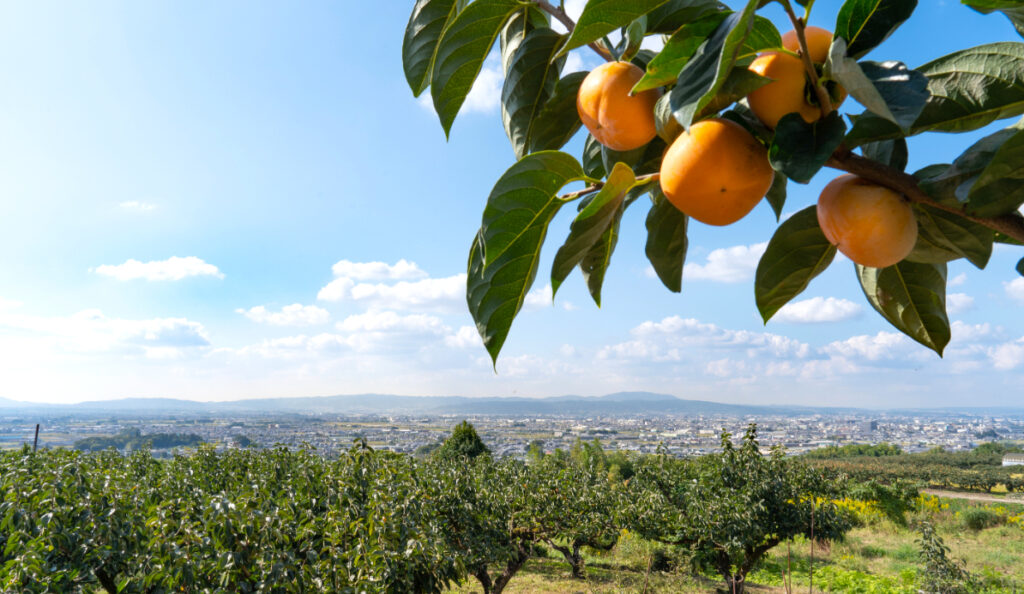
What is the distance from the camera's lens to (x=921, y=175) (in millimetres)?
303

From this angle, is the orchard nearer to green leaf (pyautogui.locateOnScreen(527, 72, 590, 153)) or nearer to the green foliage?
green leaf (pyautogui.locateOnScreen(527, 72, 590, 153))

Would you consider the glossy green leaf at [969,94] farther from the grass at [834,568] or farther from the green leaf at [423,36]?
the grass at [834,568]

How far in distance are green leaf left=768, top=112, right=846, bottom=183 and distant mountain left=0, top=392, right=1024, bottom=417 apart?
61.0 meters

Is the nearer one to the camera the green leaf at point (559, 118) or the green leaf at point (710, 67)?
the green leaf at point (710, 67)

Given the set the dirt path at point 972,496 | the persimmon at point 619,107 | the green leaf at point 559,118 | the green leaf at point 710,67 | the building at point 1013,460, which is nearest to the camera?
the green leaf at point 710,67

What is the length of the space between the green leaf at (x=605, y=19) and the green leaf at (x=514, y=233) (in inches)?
2.8

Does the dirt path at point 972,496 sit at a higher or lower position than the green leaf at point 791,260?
lower

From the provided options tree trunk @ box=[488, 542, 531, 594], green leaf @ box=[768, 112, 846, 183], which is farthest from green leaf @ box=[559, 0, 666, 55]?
tree trunk @ box=[488, 542, 531, 594]

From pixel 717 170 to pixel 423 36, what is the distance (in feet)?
1.19

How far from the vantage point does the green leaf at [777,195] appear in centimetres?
41

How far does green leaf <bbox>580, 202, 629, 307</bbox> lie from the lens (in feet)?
1.36

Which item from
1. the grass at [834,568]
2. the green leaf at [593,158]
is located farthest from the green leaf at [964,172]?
the grass at [834,568]

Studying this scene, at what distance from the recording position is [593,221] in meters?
0.33

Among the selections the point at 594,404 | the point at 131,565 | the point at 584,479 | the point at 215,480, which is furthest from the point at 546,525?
the point at 594,404
